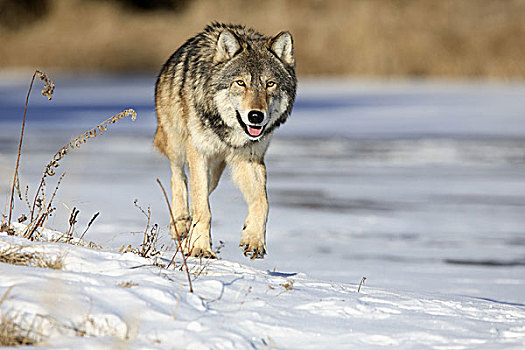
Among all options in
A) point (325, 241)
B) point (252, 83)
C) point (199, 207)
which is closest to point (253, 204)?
point (199, 207)

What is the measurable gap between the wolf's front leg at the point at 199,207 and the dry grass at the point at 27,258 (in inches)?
59.4

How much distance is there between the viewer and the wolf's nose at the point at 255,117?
20.7 ft

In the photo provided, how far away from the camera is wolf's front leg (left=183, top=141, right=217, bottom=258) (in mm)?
6180

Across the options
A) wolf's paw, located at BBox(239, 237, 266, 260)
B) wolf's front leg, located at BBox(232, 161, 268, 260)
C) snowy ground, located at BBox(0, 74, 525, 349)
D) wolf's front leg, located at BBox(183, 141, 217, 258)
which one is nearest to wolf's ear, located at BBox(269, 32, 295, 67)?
wolf's front leg, located at BBox(232, 161, 268, 260)

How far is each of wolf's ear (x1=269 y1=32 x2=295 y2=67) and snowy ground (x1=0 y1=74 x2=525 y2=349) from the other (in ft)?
4.03

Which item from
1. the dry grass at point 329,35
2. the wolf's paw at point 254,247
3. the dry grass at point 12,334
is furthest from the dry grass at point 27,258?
the dry grass at point 329,35

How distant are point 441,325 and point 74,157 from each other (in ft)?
34.0

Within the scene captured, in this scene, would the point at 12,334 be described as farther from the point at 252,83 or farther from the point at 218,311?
the point at 252,83

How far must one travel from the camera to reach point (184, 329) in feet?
12.7

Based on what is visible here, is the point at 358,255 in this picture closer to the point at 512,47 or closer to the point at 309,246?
the point at 309,246

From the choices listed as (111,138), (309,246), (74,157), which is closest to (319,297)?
(309,246)

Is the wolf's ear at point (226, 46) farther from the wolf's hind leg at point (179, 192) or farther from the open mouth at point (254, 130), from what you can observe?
the wolf's hind leg at point (179, 192)

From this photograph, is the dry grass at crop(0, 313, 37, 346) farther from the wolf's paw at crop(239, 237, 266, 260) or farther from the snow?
the wolf's paw at crop(239, 237, 266, 260)

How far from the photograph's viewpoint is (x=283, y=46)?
263 inches
